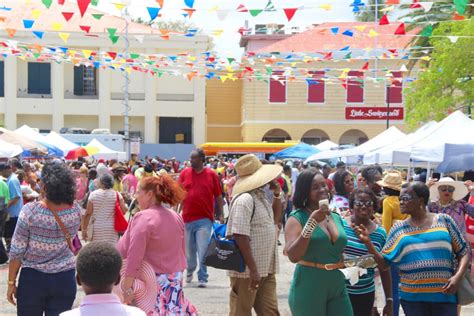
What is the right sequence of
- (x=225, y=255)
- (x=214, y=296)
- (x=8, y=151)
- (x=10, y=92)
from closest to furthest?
(x=225, y=255) → (x=214, y=296) → (x=8, y=151) → (x=10, y=92)

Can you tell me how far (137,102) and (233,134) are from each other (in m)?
8.76

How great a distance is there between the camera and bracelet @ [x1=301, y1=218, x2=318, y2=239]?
572 centimetres

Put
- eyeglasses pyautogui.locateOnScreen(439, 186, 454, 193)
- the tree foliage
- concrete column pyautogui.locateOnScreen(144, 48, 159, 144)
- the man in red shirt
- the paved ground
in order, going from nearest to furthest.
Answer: eyeglasses pyautogui.locateOnScreen(439, 186, 454, 193) → the paved ground → the man in red shirt → the tree foliage → concrete column pyautogui.locateOnScreen(144, 48, 159, 144)

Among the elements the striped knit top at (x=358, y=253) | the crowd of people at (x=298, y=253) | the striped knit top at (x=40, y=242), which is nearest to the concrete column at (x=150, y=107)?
the crowd of people at (x=298, y=253)

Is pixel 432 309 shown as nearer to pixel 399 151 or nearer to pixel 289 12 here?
pixel 289 12

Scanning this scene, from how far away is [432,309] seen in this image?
5.96 metres

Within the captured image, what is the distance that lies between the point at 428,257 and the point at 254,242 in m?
1.62

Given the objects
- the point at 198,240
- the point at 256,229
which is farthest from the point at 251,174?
the point at 198,240

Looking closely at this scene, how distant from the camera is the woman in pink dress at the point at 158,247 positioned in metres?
6.07

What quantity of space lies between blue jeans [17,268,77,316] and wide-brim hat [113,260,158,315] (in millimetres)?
386

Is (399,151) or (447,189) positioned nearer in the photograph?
(447,189)

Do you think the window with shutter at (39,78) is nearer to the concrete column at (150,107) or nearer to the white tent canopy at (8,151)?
the concrete column at (150,107)

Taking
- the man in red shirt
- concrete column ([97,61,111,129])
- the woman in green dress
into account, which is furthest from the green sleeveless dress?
concrete column ([97,61,111,129])

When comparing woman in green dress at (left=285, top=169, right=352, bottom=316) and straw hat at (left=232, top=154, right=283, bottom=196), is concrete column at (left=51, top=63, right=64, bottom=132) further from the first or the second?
woman in green dress at (left=285, top=169, right=352, bottom=316)
